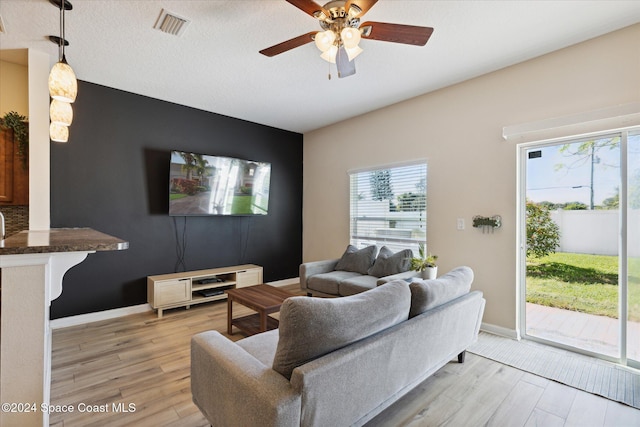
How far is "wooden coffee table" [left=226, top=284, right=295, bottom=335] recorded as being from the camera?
2770mm

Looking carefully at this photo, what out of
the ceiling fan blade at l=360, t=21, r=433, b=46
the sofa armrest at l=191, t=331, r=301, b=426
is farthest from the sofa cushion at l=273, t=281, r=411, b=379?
the ceiling fan blade at l=360, t=21, r=433, b=46

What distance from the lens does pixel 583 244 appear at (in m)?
2.78

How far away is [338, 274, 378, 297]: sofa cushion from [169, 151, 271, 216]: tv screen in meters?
1.98

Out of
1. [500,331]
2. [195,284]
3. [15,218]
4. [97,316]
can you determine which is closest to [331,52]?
[500,331]

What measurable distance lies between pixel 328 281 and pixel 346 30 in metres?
2.78

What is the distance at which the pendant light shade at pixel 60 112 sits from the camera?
200 centimetres

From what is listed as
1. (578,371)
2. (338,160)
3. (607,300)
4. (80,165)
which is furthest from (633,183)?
(80,165)

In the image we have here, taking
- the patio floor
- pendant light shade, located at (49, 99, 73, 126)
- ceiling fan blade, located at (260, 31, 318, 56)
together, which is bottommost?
the patio floor

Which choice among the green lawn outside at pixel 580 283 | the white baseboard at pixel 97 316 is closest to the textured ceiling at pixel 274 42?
the green lawn outside at pixel 580 283

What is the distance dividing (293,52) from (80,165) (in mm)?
2806

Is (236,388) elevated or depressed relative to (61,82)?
depressed

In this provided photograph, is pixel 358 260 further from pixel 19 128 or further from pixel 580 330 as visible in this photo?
pixel 19 128

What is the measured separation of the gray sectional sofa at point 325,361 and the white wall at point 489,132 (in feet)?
5.40

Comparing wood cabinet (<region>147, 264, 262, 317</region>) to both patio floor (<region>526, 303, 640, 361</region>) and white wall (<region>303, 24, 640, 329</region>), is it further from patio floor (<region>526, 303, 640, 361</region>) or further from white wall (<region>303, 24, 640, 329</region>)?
patio floor (<region>526, 303, 640, 361</region>)
